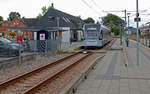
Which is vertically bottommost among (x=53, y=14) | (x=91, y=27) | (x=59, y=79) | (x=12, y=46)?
(x=59, y=79)

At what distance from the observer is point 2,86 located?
30.0ft

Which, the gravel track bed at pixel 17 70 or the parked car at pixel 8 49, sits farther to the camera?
the parked car at pixel 8 49

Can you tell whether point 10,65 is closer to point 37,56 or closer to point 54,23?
point 37,56

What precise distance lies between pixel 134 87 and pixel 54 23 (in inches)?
2130

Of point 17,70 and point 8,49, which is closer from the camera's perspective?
point 17,70

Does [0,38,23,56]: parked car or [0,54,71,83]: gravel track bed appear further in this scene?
[0,38,23,56]: parked car

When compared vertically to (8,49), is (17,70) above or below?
below

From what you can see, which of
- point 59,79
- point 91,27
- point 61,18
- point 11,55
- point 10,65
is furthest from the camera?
point 61,18

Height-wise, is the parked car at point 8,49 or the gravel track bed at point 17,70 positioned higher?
the parked car at point 8,49

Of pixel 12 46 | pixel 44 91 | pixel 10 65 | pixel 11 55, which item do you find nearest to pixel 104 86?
pixel 44 91

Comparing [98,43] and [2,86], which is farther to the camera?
[98,43]

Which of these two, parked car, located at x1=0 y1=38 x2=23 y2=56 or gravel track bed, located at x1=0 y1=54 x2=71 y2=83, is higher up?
Answer: parked car, located at x1=0 y1=38 x2=23 y2=56

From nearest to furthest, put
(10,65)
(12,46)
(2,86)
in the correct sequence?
(2,86) → (10,65) → (12,46)

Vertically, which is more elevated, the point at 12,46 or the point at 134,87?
the point at 12,46
